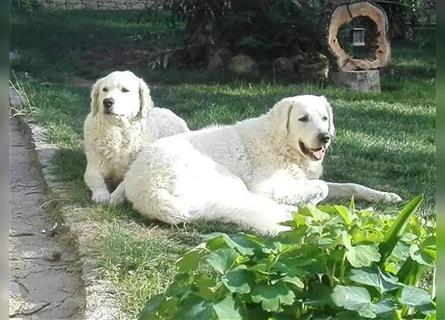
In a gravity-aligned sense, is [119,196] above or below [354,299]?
below

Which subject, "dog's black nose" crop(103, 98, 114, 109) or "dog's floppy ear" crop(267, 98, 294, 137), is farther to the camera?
"dog's black nose" crop(103, 98, 114, 109)

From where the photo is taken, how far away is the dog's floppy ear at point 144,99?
4.61 metres

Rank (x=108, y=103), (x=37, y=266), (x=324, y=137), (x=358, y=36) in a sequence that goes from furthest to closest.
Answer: (x=358, y=36), (x=108, y=103), (x=324, y=137), (x=37, y=266)

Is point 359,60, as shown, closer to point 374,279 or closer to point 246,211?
point 246,211

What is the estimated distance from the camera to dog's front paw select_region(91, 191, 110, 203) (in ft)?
14.5

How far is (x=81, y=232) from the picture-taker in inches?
154

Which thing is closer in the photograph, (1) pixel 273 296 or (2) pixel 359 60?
(1) pixel 273 296

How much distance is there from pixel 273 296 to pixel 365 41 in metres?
8.41

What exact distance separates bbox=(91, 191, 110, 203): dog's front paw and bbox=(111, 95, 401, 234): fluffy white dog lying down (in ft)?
0.16

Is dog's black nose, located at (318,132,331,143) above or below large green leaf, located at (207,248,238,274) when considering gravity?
below

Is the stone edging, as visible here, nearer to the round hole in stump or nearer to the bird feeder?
the round hole in stump

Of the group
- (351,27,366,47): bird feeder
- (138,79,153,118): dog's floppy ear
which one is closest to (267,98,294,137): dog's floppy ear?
(138,79,153,118): dog's floppy ear

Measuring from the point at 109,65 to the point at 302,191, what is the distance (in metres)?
6.90

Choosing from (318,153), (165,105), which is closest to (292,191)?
(318,153)
